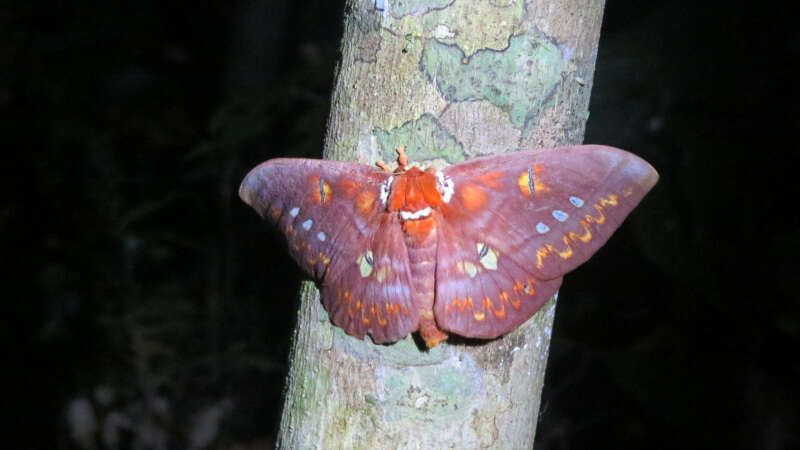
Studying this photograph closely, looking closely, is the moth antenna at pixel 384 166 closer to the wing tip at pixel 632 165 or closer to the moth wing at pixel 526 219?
the moth wing at pixel 526 219

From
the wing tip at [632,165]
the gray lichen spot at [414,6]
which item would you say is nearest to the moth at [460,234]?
the wing tip at [632,165]

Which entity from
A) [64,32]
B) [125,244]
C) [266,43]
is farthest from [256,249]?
[64,32]

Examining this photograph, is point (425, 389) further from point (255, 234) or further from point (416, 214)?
point (255, 234)

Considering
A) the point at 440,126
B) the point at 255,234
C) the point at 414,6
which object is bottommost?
the point at 255,234

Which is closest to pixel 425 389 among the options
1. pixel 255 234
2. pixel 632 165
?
pixel 632 165

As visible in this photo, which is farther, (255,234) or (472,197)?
(255,234)

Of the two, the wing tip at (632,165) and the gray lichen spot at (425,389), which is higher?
the wing tip at (632,165)

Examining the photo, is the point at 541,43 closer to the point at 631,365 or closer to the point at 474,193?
the point at 474,193
